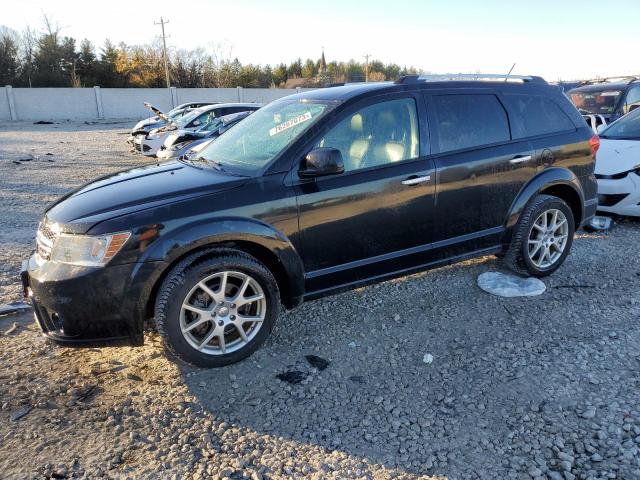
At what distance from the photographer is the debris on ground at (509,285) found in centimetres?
452

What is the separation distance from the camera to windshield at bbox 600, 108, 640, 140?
7.07 metres

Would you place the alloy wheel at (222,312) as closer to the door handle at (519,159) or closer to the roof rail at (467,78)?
the roof rail at (467,78)

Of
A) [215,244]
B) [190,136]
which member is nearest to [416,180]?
[215,244]

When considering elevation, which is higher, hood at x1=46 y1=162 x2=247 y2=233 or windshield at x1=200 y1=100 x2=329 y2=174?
windshield at x1=200 y1=100 x2=329 y2=174

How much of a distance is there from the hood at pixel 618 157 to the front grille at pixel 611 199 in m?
0.31

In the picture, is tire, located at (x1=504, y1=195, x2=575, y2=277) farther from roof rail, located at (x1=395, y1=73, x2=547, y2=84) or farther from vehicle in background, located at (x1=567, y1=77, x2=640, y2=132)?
vehicle in background, located at (x1=567, y1=77, x2=640, y2=132)

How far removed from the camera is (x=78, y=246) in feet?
9.86

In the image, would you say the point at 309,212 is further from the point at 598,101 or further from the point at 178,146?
the point at 598,101

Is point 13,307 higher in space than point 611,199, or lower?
lower

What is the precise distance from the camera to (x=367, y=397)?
309 centimetres

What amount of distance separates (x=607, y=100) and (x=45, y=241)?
12.2 metres

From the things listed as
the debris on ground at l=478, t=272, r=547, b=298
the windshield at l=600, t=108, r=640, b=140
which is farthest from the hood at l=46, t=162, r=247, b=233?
the windshield at l=600, t=108, r=640, b=140

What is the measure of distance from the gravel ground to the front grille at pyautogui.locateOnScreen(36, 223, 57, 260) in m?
0.82

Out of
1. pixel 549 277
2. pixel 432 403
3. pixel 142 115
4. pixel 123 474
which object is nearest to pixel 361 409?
pixel 432 403
